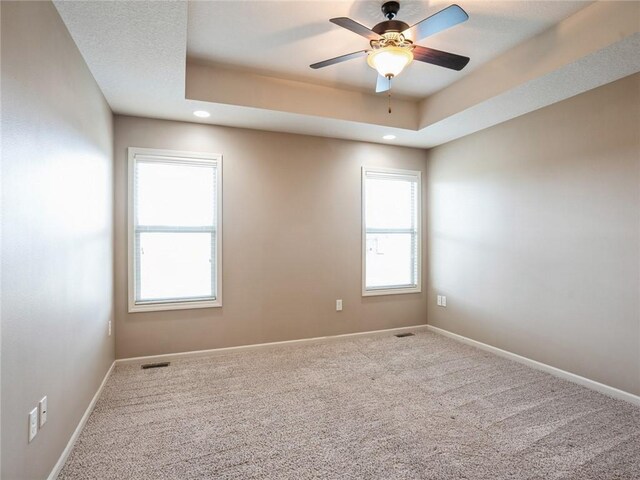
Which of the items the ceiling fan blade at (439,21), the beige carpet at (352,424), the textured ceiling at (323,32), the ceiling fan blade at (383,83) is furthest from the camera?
the ceiling fan blade at (383,83)

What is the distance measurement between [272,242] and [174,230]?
104cm

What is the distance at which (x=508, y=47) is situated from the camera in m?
2.77

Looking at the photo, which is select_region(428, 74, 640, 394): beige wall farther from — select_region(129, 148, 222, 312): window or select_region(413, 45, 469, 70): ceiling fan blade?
select_region(129, 148, 222, 312): window

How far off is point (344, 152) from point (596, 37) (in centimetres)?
255

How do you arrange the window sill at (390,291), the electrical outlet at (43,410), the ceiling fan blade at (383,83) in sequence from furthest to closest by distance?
the window sill at (390,291) < the ceiling fan blade at (383,83) < the electrical outlet at (43,410)

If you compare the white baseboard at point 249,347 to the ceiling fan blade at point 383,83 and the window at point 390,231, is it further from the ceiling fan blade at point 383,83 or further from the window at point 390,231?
the ceiling fan blade at point 383,83

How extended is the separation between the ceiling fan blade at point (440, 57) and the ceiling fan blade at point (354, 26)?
29cm

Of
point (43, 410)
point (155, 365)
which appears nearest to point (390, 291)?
point (155, 365)

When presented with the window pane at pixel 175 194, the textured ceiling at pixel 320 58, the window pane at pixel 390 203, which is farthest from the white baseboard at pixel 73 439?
the window pane at pixel 390 203

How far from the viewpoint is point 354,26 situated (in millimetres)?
2010

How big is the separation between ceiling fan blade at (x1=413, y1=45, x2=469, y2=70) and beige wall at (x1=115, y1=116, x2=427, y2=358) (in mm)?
1982

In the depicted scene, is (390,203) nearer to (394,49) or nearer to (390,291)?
(390,291)

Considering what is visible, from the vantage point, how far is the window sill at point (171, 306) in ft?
11.5

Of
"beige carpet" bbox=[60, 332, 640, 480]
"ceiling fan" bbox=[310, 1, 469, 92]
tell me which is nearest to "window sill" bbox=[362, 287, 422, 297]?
"beige carpet" bbox=[60, 332, 640, 480]
